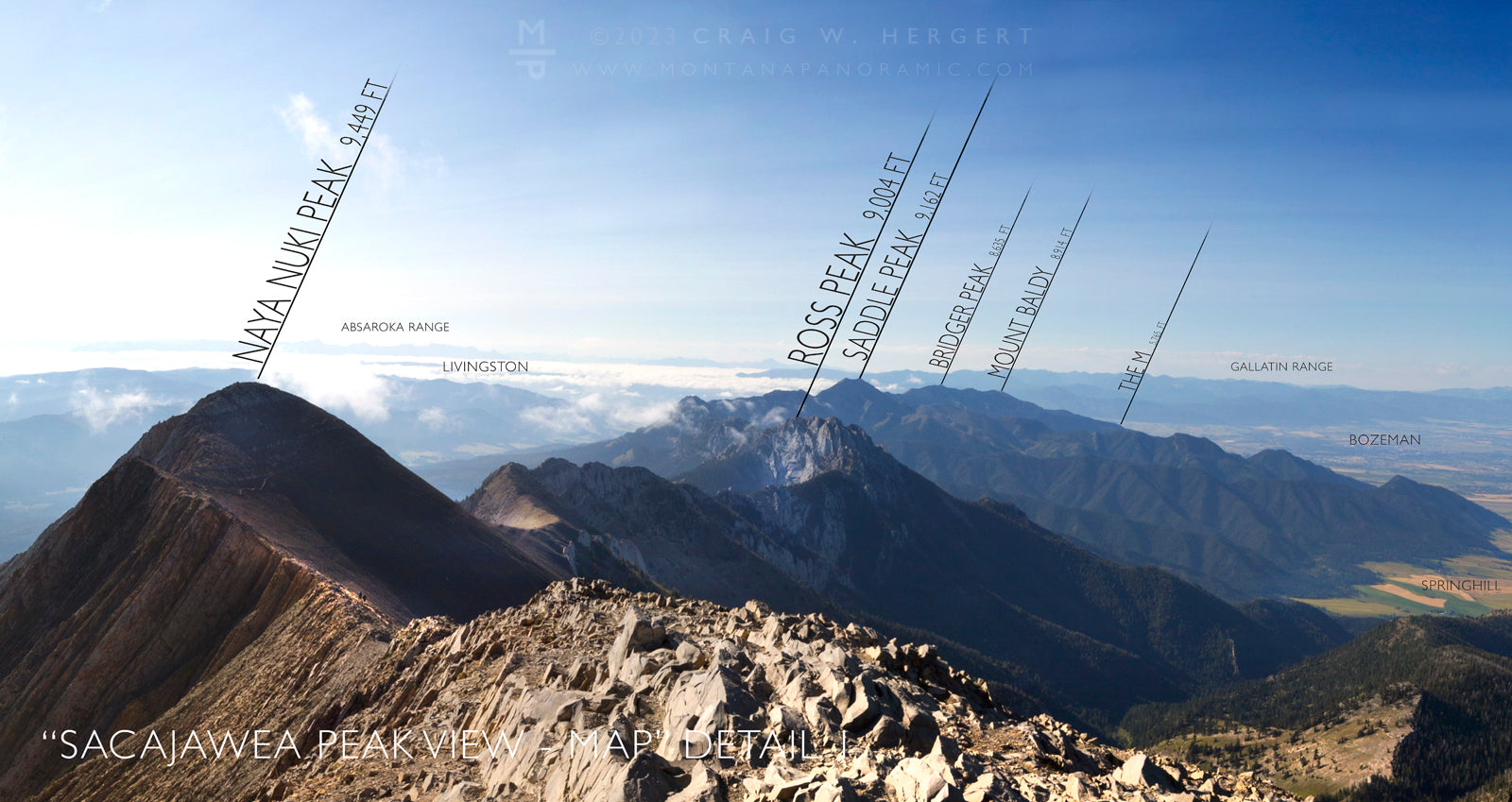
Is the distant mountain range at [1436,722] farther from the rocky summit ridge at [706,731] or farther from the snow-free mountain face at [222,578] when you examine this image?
the snow-free mountain face at [222,578]

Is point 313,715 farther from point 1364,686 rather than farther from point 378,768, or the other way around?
point 1364,686

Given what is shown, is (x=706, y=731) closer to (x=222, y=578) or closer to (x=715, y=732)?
(x=715, y=732)

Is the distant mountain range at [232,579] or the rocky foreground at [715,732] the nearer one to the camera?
the rocky foreground at [715,732]

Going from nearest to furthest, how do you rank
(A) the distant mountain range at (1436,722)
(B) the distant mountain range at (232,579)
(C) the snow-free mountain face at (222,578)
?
1. (B) the distant mountain range at (232,579)
2. (C) the snow-free mountain face at (222,578)
3. (A) the distant mountain range at (1436,722)

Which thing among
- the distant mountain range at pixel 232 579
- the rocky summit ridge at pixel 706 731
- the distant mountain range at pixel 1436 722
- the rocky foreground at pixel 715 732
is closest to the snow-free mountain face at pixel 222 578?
the distant mountain range at pixel 232 579

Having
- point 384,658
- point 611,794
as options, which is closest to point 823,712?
point 611,794
